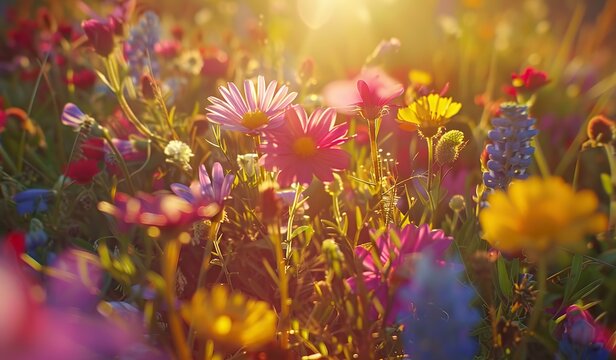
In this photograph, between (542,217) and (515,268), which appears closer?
(542,217)

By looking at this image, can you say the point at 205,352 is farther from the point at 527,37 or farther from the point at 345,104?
the point at 527,37

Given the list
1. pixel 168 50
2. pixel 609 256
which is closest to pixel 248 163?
pixel 609 256

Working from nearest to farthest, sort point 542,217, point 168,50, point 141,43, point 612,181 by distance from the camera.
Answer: point 542,217, point 612,181, point 141,43, point 168,50

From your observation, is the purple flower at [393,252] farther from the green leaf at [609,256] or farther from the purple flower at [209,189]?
the green leaf at [609,256]

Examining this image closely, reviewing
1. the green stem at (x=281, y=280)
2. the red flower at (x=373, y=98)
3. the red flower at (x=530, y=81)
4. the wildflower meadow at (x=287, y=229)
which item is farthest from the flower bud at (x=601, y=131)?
the green stem at (x=281, y=280)

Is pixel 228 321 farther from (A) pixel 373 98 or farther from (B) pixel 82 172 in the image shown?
(B) pixel 82 172

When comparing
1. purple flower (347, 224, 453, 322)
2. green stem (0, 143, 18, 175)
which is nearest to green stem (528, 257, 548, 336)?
purple flower (347, 224, 453, 322)

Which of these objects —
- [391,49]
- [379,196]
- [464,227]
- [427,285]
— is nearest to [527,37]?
[391,49]

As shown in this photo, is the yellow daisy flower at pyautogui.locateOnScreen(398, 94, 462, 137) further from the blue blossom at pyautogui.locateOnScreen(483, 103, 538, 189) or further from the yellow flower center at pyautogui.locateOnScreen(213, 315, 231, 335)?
the yellow flower center at pyautogui.locateOnScreen(213, 315, 231, 335)
